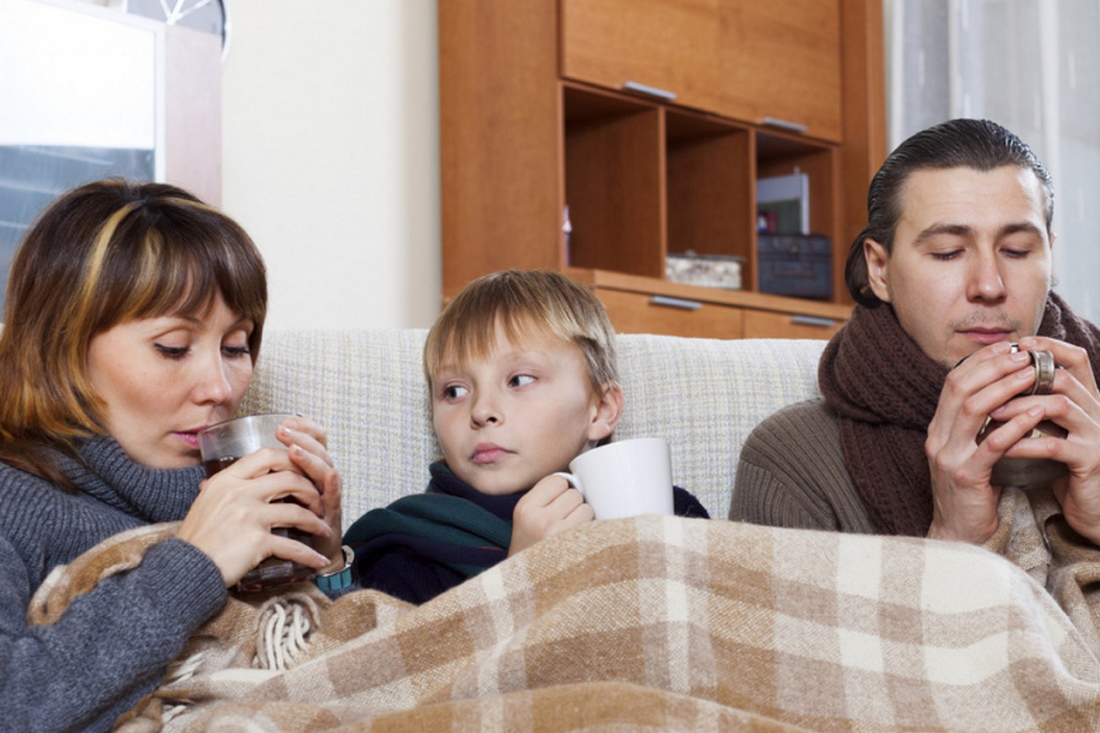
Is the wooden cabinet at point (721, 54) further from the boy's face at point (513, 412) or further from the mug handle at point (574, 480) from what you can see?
the mug handle at point (574, 480)

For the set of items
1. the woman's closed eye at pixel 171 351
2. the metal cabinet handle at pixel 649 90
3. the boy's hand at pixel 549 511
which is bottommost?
the boy's hand at pixel 549 511

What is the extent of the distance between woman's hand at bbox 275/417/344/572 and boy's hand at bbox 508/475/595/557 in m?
0.19

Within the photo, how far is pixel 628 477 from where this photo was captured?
121 centimetres

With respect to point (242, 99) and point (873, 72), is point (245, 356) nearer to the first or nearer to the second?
point (242, 99)

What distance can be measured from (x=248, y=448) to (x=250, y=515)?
0.26 ft

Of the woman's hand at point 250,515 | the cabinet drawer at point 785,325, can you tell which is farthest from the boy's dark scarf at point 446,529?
the cabinet drawer at point 785,325

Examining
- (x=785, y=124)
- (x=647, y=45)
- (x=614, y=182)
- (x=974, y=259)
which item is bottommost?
(x=974, y=259)

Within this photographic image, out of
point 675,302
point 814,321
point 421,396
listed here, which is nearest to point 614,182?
point 675,302

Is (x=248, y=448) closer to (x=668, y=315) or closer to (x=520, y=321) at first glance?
(x=520, y=321)

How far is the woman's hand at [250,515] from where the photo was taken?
1125 mm

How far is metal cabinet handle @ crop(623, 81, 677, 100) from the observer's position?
3303 millimetres

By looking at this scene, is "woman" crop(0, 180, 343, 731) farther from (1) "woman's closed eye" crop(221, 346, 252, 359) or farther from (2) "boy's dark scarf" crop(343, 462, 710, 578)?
(2) "boy's dark scarf" crop(343, 462, 710, 578)

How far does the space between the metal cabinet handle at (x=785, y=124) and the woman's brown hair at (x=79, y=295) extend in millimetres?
2606

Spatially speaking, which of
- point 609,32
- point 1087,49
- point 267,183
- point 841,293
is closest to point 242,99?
point 267,183
